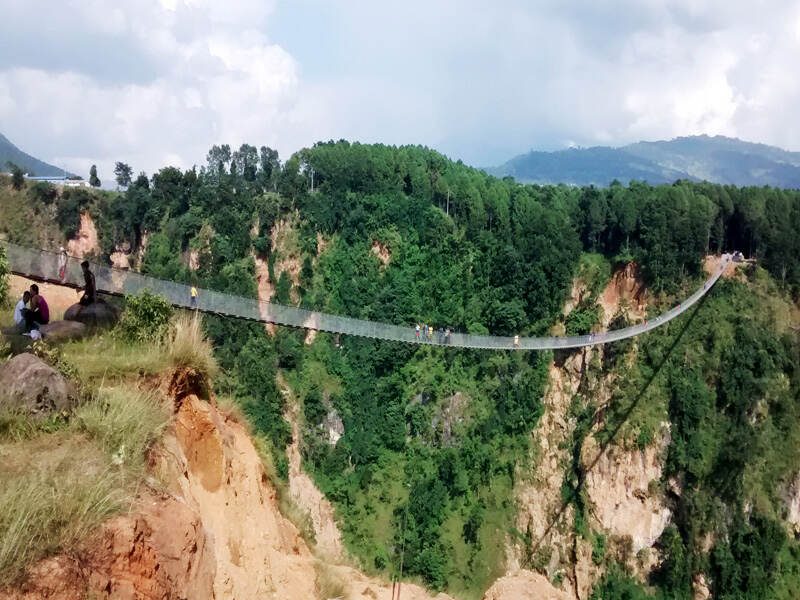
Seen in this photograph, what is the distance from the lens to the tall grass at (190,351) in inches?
247

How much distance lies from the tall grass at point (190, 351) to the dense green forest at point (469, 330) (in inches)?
925

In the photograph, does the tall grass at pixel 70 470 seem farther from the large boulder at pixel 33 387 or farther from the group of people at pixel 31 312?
the group of people at pixel 31 312

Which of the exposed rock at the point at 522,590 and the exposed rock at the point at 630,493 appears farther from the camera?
the exposed rock at the point at 630,493

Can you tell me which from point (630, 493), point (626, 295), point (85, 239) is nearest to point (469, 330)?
point (626, 295)

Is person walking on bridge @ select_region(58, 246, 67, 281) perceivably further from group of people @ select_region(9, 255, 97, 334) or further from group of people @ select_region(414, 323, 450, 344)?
group of people @ select_region(414, 323, 450, 344)

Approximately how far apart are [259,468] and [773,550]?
1127 inches

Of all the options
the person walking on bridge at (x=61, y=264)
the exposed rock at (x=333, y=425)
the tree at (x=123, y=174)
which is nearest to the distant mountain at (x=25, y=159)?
the tree at (x=123, y=174)

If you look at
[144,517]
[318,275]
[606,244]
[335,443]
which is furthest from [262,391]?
[144,517]

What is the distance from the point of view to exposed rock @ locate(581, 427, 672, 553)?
31.7 meters

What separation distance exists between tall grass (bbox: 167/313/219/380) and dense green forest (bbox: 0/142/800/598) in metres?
23.5

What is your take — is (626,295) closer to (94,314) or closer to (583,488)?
(583,488)

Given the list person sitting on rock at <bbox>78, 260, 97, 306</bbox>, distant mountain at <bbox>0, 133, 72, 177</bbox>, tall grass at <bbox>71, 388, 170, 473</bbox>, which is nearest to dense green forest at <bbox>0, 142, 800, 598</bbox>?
person sitting on rock at <bbox>78, 260, 97, 306</bbox>

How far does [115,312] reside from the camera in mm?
7246

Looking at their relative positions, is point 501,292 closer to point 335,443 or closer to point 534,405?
point 534,405
